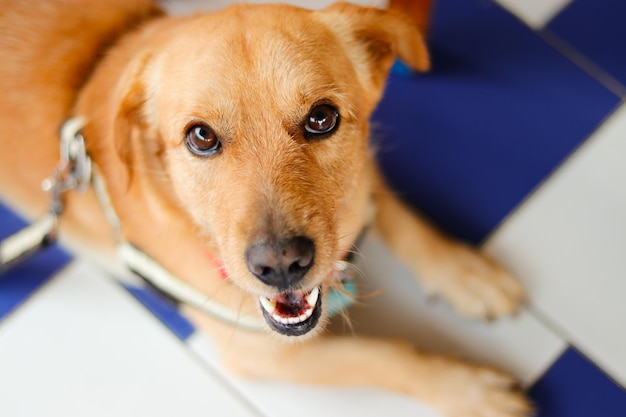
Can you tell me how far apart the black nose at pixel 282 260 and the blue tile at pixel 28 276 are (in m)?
1.16

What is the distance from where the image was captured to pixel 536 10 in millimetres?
2211

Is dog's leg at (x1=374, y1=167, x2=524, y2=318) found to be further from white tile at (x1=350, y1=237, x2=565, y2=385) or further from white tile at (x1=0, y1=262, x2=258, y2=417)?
white tile at (x1=0, y1=262, x2=258, y2=417)

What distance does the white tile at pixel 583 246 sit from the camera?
181 cm

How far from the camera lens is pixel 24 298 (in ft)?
6.52

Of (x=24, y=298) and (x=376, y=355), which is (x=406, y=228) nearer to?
(x=376, y=355)

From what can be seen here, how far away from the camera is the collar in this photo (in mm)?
1445

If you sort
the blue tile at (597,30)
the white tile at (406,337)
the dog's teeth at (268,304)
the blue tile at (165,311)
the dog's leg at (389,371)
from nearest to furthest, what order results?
the dog's teeth at (268,304)
the dog's leg at (389,371)
the white tile at (406,337)
the blue tile at (165,311)
the blue tile at (597,30)

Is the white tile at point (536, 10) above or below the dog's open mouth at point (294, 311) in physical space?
above

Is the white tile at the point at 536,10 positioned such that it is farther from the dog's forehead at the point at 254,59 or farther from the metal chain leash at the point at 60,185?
the metal chain leash at the point at 60,185

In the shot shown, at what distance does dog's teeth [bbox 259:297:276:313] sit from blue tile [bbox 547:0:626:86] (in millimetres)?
1569

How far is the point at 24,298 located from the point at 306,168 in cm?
130

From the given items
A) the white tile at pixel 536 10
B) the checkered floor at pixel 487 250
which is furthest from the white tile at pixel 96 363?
the white tile at pixel 536 10

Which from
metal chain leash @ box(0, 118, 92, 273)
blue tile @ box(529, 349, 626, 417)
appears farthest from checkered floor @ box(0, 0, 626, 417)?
metal chain leash @ box(0, 118, 92, 273)

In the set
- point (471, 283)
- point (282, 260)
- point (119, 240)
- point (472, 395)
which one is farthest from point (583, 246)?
point (119, 240)
